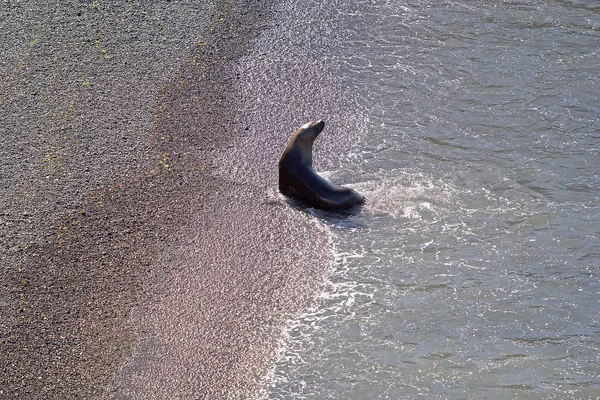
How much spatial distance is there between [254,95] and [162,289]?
432cm

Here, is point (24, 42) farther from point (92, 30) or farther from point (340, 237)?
point (340, 237)

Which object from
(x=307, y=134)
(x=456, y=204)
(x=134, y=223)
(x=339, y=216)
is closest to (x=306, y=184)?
(x=339, y=216)

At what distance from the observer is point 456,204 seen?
915 cm

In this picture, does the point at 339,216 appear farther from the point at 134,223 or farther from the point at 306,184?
the point at 134,223

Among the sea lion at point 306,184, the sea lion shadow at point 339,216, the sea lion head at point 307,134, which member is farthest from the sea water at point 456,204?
the sea lion head at point 307,134

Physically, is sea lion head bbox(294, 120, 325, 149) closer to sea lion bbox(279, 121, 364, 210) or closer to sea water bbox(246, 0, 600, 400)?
sea lion bbox(279, 121, 364, 210)

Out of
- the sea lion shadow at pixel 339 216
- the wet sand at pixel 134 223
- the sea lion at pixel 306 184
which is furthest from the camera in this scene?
the sea lion at pixel 306 184

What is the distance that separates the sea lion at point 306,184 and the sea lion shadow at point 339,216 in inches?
1.8

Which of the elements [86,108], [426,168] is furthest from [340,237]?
[86,108]

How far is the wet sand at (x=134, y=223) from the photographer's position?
23.8ft

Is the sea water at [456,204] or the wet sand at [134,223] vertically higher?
the sea water at [456,204]

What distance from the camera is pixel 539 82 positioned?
38.0 ft

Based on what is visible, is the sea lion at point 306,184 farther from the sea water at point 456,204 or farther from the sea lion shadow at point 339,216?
the sea water at point 456,204

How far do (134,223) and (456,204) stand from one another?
3.47m
